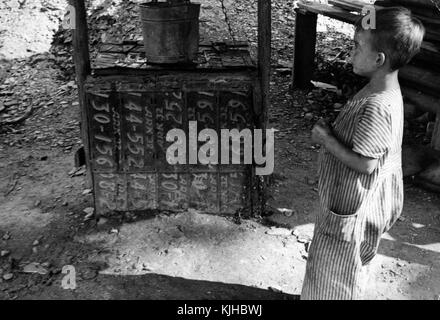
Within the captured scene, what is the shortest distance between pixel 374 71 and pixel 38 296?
8.18ft

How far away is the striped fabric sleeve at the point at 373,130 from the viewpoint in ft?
6.91

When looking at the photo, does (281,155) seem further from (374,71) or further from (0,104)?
(0,104)

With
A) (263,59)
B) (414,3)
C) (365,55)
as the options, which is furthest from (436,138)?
(365,55)

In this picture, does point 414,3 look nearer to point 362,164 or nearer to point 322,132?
point 322,132

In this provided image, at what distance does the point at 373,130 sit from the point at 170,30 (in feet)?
6.71

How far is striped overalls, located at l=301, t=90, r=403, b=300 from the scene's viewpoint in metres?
2.12

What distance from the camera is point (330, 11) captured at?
630cm

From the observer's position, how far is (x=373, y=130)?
211cm

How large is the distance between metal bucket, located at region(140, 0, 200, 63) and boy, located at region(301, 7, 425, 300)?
1.74 metres

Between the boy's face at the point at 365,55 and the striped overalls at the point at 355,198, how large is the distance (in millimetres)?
123

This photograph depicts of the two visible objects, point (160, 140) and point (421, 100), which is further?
point (421, 100)

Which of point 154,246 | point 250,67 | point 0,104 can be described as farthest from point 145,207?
point 0,104

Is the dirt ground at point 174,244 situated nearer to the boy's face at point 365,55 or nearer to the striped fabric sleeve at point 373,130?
the striped fabric sleeve at point 373,130

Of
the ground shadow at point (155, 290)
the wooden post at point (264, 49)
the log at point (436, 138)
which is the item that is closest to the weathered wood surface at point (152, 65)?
the wooden post at point (264, 49)
